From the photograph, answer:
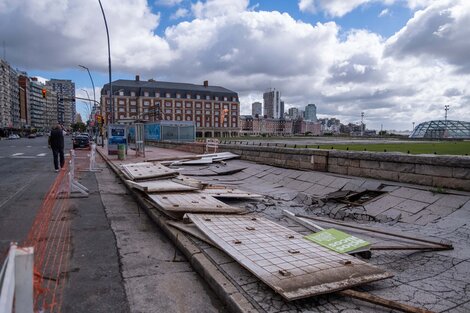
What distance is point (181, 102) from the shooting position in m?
127

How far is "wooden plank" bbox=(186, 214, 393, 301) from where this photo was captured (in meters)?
3.30

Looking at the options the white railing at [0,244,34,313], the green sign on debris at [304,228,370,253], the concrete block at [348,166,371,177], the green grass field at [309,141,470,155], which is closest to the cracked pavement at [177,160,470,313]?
the green sign on debris at [304,228,370,253]

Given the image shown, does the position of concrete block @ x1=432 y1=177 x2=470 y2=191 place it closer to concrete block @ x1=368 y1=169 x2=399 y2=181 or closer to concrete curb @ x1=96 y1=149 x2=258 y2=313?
concrete block @ x1=368 y1=169 x2=399 y2=181

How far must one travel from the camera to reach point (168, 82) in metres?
133

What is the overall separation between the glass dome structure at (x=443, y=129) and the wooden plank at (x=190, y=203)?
273 ft

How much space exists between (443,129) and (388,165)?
85.3 metres

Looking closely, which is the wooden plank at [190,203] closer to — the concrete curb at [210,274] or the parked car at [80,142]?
the concrete curb at [210,274]

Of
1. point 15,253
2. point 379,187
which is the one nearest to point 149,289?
point 15,253

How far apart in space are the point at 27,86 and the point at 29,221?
192 meters

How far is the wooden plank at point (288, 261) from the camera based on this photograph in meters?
3.30

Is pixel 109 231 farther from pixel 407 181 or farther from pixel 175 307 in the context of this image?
pixel 407 181

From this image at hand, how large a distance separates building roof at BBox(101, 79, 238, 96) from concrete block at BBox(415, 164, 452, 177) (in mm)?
119779

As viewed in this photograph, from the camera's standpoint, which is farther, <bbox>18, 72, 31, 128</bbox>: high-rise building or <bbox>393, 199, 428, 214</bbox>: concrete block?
<bbox>18, 72, 31, 128</bbox>: high-rise building

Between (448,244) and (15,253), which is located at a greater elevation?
(15,253)
